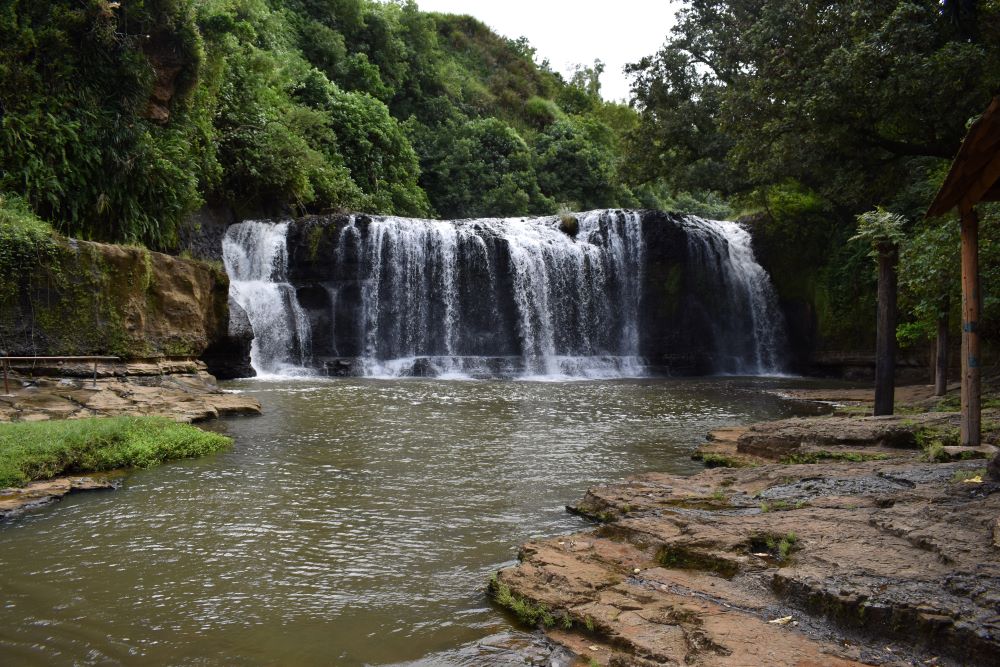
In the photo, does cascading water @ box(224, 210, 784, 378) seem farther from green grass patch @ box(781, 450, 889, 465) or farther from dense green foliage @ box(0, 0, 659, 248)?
green grass patch @ box(781, 450, 889, 465)

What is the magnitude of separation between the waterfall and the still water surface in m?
15.3

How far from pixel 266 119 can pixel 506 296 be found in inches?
372

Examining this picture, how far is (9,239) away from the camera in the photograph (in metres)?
10.8

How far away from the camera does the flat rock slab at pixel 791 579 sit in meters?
2.99

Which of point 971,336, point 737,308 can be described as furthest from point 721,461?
point 737,308

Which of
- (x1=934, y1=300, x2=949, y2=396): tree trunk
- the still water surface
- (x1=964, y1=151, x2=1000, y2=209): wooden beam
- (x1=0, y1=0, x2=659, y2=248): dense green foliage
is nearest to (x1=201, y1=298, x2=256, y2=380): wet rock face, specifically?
(x1=0, y1=0, x2=659, y2=248): dense green foliage

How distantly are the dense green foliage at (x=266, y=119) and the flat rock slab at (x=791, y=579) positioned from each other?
12698 mm

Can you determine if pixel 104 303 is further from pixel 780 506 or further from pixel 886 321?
pixel 886 321

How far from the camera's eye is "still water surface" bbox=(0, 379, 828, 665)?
345 centimetres

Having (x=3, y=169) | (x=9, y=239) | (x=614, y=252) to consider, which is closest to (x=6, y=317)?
(x=9, y=239)

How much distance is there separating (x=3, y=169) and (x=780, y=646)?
46.2 feet

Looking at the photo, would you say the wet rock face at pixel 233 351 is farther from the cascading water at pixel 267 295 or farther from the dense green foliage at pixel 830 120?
the dense green foliage at pixel 830 120

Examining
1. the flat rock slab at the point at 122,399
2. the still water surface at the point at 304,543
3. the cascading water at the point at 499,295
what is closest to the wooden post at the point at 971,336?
the still water surface at the point at 304,543

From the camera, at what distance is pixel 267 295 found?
Result: 1997 centimetres
